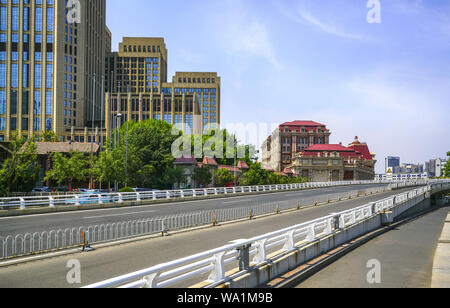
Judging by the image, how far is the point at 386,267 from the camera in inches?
492

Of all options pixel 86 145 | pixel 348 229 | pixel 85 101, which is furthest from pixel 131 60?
pixel 348 229

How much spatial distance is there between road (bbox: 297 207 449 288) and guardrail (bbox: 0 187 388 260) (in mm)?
8441

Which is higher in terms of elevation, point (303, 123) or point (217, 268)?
point (303, 123)

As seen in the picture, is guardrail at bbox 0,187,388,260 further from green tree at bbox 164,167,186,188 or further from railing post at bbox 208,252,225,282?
green tree at bbox 164,167,186,188

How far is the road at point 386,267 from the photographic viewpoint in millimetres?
10367

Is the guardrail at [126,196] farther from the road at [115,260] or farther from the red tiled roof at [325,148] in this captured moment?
the red tiled roof at [325,148]

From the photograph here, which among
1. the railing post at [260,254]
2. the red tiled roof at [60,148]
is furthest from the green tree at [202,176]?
the railing post at [260,254]

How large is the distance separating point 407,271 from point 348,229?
4686 mm

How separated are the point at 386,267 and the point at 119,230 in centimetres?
1250

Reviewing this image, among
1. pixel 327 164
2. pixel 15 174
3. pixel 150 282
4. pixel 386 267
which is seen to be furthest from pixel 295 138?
pixel 150 282

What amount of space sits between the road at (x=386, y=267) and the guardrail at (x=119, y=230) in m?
8.44

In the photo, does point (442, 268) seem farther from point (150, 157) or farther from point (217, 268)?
point (150, 157)

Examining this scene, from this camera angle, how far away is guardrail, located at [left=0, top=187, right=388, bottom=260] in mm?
13880

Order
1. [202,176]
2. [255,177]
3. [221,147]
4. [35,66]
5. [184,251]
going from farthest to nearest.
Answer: [35,66] < [221,147] < [255,177] < [202,176] < [184,251]
